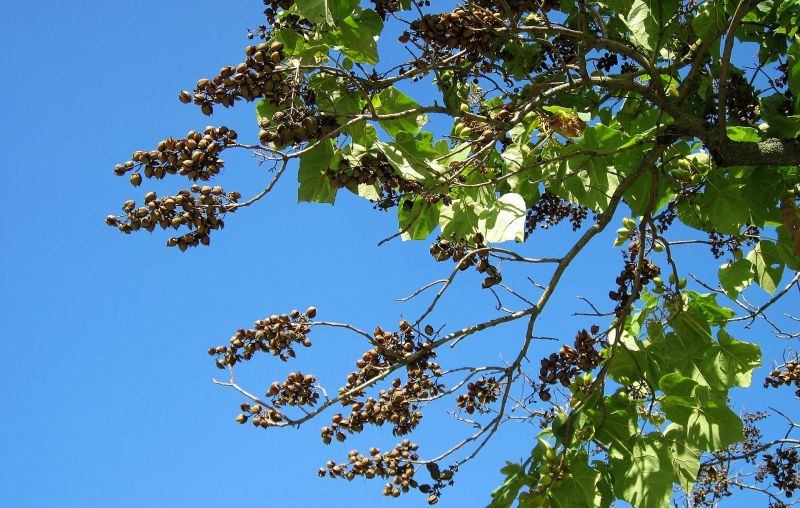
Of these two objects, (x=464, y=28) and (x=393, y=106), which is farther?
(x=393, y=106)

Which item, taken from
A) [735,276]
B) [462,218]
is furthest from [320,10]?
[735,276]

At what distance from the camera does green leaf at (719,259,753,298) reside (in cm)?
406

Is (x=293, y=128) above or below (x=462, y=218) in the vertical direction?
below

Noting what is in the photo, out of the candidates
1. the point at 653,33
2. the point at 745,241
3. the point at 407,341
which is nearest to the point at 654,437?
the point at 407,341

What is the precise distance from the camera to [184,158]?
2496 millimetres

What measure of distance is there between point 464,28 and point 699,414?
6.86ft

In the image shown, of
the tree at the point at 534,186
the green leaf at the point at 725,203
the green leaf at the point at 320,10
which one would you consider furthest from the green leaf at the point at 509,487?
the green leaf at the point at 320,10

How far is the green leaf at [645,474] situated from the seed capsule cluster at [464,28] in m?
1.91

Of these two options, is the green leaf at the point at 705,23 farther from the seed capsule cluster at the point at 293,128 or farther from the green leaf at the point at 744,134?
the seed capsule cluster at the point at 293,128

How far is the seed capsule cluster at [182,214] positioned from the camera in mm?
2529

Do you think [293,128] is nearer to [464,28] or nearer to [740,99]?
[464,28]

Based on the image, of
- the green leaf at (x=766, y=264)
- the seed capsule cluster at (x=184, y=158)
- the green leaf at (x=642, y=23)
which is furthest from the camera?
the green leaf at (x=766, y=264)

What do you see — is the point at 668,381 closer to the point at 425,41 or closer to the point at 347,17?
the point at 425,41

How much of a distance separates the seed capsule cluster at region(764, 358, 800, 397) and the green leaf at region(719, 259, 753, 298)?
1492mm
